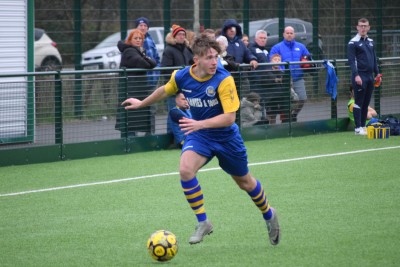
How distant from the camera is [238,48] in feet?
52.6

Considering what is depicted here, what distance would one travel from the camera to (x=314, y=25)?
772 inches

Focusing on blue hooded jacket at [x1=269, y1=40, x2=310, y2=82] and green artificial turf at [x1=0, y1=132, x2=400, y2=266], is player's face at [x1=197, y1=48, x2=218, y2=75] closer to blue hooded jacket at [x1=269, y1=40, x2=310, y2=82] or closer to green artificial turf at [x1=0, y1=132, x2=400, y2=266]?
green artificial turf at [x1=0, y1=132, x2=400, y2=266]

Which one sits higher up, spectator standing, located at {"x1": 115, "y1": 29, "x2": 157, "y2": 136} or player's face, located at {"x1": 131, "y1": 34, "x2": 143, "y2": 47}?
player's face, located at {"x1": 131, "y1": 34, "x2": 143, "y2": 47}

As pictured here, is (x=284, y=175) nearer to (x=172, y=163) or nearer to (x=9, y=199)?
(x=172, y=163)

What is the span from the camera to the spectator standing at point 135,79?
48.2ft

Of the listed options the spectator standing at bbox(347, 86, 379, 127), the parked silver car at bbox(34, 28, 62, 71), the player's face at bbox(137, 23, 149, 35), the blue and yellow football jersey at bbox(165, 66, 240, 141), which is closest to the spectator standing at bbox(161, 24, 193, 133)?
the player's face at bbox(137, 23, 149, 35)

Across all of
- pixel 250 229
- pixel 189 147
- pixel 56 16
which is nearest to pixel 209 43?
pixel 189 147

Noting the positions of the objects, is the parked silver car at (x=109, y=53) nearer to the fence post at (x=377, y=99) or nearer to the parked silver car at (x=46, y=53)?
the parked silver car at (x=46, y=53)

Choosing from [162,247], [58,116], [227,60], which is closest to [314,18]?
[227,60]

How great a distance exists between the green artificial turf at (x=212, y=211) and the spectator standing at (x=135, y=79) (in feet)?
1.99

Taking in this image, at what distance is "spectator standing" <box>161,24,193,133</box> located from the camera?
15211 mm

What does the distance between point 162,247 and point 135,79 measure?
7.76 meters

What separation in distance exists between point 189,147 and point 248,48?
8861 mm

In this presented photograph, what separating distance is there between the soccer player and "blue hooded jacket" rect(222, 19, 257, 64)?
7.87m
